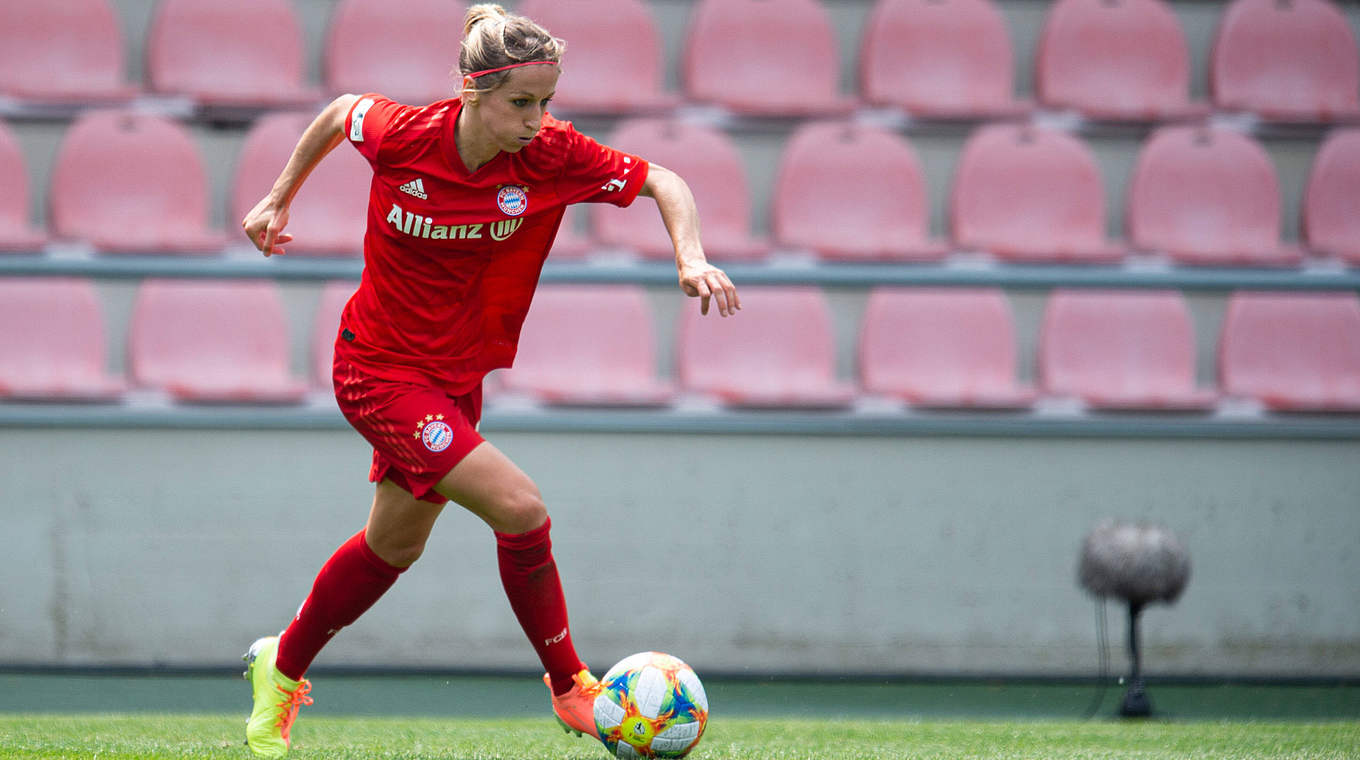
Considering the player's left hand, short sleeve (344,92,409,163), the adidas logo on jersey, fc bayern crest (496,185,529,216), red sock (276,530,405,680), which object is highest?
short sleeve (344,92,409,163)

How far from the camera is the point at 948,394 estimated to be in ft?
17.0

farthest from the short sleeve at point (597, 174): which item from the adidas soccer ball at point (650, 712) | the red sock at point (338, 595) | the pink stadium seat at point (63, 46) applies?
the pink stadium seat at point (63, 46)

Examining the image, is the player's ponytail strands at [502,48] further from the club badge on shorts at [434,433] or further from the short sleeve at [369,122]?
the club badge on shorts at [434,433]

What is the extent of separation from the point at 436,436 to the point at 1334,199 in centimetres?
451

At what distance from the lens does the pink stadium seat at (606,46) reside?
5629mm

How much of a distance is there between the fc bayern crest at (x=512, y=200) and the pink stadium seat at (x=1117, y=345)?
10.5 ft

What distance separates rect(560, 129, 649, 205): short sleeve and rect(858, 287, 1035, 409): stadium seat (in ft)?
8.83

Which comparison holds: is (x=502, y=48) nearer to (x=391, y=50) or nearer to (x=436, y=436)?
(x=436, y=436)

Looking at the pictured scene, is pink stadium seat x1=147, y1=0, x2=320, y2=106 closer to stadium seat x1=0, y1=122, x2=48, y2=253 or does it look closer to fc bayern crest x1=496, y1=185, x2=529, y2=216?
stadium seat x1=0, y1=122, x2=48, y2=253

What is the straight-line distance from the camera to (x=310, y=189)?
539 cm

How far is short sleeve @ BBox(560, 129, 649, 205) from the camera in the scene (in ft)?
9.00

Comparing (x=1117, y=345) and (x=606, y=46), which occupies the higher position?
(x=606, y=46)

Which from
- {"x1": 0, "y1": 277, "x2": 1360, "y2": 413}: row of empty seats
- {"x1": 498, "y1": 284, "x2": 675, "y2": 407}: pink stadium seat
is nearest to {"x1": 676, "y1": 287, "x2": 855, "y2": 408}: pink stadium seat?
{"x1": 0, "y1": 277, "x2": 1360, "y2": 413}: row of empty seats

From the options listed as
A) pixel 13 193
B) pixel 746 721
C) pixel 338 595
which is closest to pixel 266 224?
pixel 338 595
